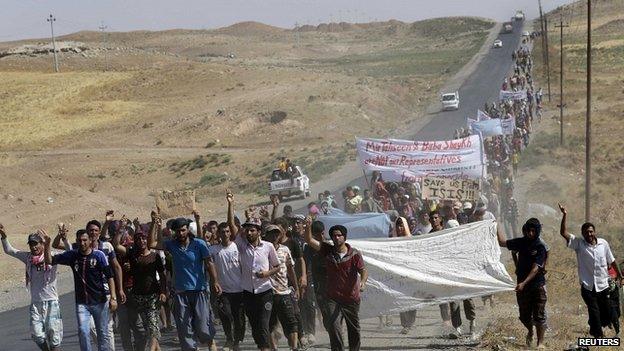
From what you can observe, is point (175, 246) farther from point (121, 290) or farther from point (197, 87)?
point (197, 87)

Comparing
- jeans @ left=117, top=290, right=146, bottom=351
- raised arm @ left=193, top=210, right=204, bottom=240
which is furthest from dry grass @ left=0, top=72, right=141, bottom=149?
jeans @ left=117, top=290, right=146, bottom=351

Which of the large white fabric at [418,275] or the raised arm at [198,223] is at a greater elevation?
the raised arm at [198,223]

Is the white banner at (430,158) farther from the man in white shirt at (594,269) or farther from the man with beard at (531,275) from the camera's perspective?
the man with beard at (531,275)

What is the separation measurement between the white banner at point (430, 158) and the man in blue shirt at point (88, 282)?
9.85 metres

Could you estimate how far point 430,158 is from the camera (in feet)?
64.8

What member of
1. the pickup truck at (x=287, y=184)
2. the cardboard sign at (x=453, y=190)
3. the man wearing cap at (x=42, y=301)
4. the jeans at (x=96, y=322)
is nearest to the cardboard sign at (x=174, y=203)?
the cardboard sign at (x=453, y=190)

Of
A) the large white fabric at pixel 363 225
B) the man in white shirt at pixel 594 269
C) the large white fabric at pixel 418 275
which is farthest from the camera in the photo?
the large white fabric at pixel 363 225

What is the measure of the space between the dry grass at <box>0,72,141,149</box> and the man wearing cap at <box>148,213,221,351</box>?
54210mm

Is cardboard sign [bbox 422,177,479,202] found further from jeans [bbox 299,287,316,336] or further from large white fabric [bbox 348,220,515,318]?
jeans [bbox 299,287,316,336]

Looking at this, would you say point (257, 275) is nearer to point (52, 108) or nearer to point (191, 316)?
point (191, 316)

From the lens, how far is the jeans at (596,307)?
11750 mm

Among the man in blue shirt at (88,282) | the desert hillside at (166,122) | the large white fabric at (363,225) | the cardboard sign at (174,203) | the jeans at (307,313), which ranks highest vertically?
the man in blue shirt at (88,282)

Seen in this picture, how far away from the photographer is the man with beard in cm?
1127

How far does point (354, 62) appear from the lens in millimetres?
112562
